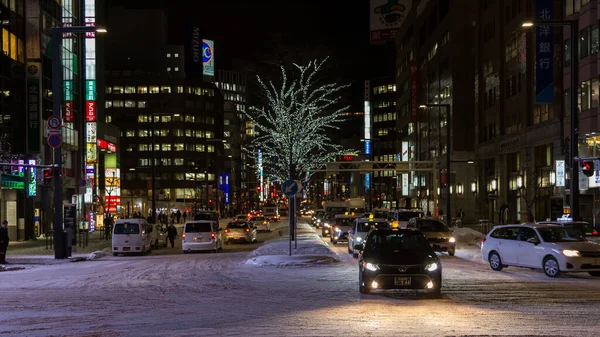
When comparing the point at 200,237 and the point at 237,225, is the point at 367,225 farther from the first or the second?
the point at 237,225

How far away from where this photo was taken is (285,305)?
14.6 m

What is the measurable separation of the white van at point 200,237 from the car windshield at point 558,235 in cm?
1871

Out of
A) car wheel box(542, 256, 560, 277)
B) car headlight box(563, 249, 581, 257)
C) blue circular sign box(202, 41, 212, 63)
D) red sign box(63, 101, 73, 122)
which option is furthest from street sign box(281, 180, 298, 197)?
blue circular sign box(202, 41, 212, 63)

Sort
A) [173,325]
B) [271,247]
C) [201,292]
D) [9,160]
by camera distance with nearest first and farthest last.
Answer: [173,325] < [201,292] < [271,247] < [9,160]

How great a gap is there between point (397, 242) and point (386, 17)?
399 feet

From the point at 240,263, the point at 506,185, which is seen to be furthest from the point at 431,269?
the point at 506,185

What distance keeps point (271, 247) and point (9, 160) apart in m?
21.6

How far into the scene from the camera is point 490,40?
69875 mm

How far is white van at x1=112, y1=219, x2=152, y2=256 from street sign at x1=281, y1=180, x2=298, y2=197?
39.0ft

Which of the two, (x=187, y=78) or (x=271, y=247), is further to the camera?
(x=187, y=78)

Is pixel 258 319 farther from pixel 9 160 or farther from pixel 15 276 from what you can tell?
pixel 9 160

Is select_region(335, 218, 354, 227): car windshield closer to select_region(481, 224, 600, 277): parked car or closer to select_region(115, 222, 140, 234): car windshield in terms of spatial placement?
select_region(115, 222, 140, 234): car windshield

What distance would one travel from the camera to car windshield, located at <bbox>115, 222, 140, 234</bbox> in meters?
35.6

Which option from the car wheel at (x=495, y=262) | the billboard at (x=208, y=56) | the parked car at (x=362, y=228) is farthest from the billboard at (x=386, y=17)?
the car wheel at (x=495, y=262)
